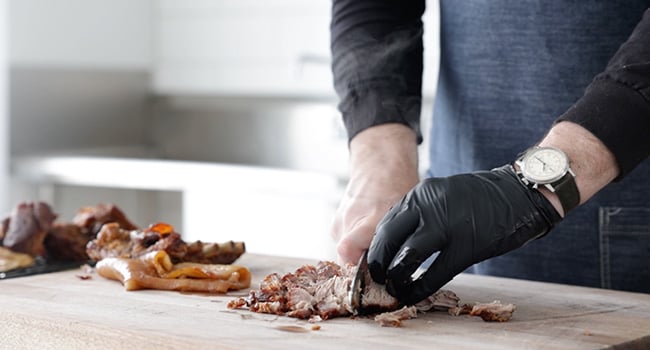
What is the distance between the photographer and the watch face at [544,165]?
4.91ft

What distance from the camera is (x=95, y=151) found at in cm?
477

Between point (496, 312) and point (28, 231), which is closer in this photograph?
point (496, 312)

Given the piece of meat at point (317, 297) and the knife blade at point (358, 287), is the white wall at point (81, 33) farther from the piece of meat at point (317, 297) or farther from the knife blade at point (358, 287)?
the knife blade at point (358, 287)

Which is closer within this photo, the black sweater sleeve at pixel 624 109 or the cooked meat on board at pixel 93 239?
the black sweater sleeve at pixel 624 109

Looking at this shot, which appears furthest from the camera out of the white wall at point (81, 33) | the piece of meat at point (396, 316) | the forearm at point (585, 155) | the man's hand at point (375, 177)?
the white wall at point (81, 33)

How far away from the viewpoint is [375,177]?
Answer: 1.87 meters

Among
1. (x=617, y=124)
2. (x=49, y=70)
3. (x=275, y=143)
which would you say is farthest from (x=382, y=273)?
(x=49, y=70)

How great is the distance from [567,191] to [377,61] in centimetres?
65

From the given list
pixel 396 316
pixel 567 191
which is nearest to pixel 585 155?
pixel 567 191

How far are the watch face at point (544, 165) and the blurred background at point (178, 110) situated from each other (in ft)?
6.78

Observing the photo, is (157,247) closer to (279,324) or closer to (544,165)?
(279,324)

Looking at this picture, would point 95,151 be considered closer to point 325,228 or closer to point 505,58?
point 325,228

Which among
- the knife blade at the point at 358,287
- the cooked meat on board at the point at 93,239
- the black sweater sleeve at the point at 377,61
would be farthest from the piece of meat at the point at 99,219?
the knife blade at the point at 358,287

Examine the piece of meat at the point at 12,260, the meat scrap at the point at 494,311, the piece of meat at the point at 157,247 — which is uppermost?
the piece of meat at the point at 157,247
